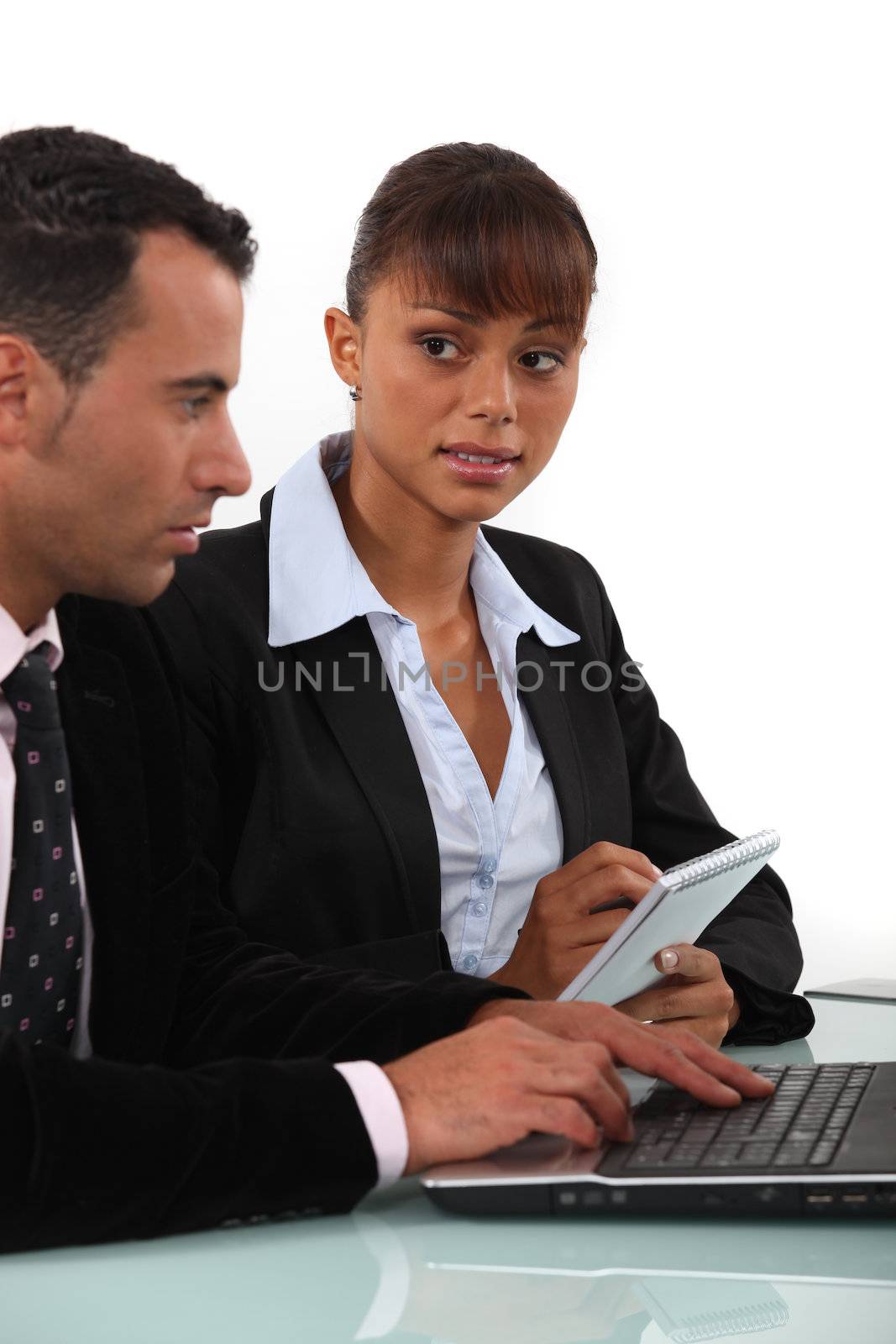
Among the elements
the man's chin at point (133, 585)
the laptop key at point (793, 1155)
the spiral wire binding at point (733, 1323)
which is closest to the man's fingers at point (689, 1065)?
the laptop key at point (793, 1155)

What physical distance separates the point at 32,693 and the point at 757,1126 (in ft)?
2.11

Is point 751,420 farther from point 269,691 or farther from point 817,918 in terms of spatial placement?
point 269,691

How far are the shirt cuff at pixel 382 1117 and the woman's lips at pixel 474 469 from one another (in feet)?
3.03

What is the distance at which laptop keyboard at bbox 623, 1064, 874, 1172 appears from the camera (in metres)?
1.06

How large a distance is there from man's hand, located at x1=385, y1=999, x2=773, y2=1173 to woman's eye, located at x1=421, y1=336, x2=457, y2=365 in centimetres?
91

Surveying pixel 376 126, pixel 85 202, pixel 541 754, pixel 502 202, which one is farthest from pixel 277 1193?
pixel 376 126

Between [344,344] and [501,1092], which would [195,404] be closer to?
[501,1092]

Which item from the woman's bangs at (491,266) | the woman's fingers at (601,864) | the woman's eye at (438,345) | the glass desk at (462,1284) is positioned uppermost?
the woman's bangs at (491,266)

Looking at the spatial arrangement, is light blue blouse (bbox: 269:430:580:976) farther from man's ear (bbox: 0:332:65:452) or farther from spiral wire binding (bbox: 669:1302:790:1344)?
spiral wire binding (bbox: 669:1302:790:1344)

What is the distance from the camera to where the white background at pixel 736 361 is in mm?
3176

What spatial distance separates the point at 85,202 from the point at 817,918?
256 centimetres

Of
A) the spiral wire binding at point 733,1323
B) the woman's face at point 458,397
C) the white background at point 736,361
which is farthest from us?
the white background at point 736,361

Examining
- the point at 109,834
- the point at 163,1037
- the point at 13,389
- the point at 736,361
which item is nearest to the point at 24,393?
the point at 13,389

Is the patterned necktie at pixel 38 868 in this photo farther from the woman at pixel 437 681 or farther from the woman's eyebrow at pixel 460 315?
the woman's eyebrow at pixel 460 315
